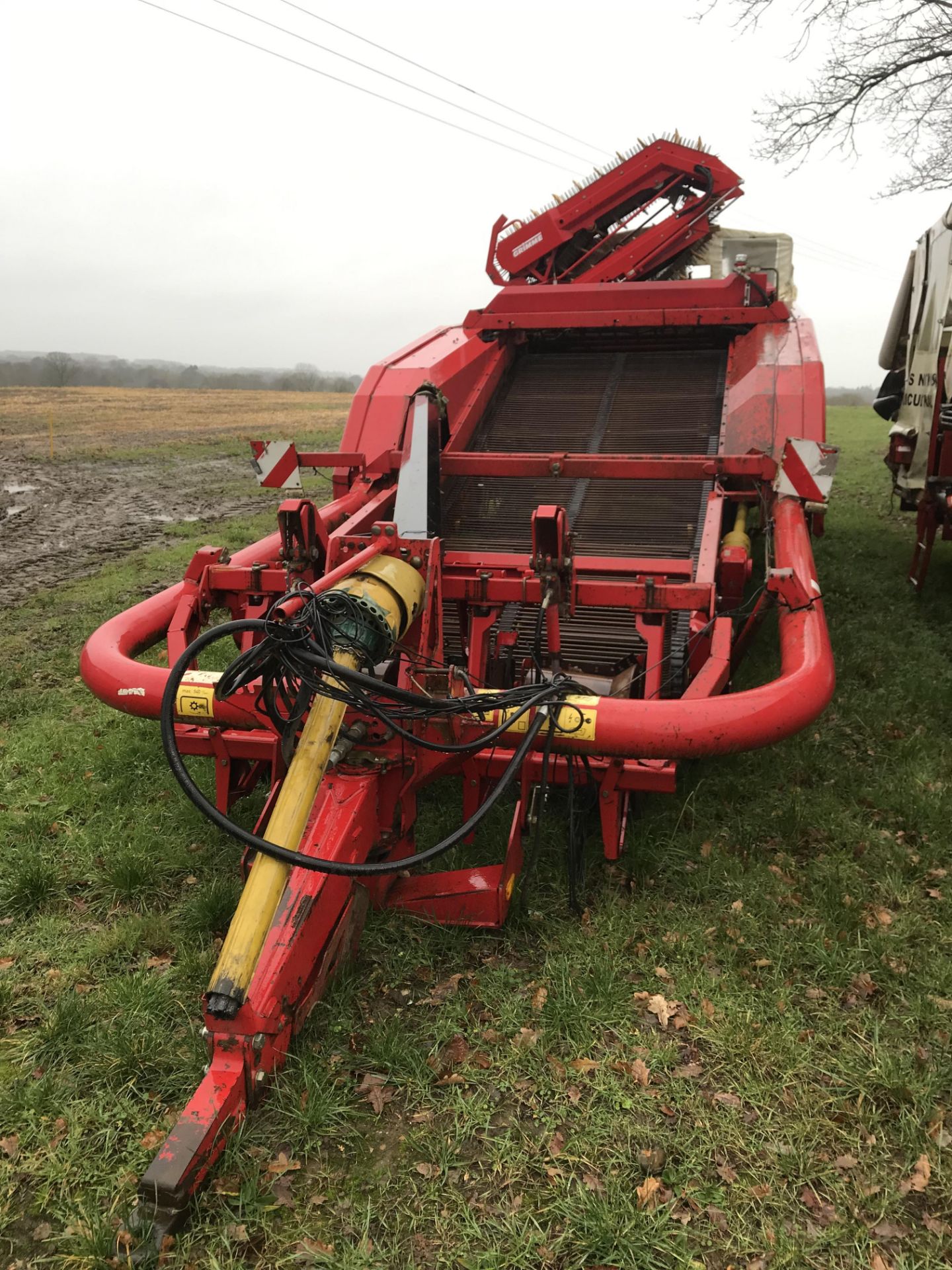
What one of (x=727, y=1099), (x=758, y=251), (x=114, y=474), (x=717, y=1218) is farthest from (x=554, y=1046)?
(x=114, y=474)

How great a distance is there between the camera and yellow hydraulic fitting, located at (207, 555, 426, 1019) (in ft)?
8.41

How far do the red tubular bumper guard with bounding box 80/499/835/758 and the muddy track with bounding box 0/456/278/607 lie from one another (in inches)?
211

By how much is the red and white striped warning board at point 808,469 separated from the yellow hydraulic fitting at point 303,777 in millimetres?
2236

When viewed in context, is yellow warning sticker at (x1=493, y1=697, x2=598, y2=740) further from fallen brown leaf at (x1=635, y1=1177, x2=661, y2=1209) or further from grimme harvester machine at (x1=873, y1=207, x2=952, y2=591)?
grimme harvester machine at (x1=873, y1=207, x2=952, y2=591)

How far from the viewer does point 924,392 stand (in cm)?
703

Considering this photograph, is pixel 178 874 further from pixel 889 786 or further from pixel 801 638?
pixel 889 786

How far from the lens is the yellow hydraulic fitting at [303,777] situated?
2.56 meters

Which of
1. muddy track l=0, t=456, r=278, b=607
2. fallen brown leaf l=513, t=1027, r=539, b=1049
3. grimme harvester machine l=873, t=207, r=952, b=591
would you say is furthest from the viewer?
muddy track l=0, t=456, r=278, b=607

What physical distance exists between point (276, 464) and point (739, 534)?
2687 mm

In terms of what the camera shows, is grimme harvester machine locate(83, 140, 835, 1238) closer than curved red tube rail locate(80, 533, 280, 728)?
Yes

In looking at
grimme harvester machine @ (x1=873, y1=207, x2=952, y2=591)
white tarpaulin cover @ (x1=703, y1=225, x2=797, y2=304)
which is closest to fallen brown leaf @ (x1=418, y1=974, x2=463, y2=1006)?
grimme harvester machine @ (x1=873, y1=207, x2=952, y2=591)

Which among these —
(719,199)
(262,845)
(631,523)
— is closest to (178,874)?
(262,845)

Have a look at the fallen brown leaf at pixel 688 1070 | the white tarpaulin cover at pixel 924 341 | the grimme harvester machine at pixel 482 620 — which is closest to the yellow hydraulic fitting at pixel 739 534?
the grimme harvester machine at pixel 482 620

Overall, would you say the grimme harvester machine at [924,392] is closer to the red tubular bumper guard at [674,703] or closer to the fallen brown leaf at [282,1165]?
the red tubular bumper guard at [674,703]
